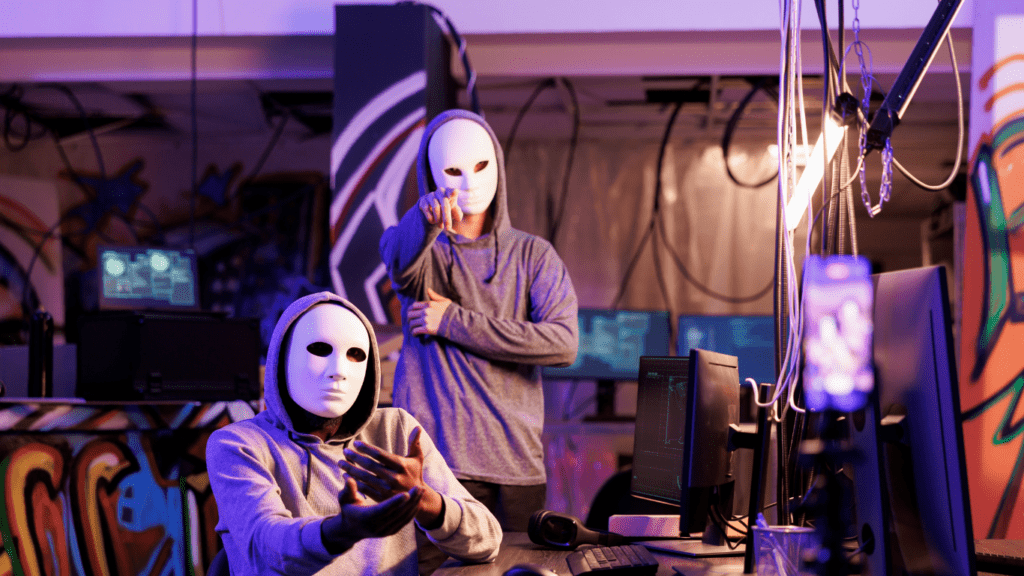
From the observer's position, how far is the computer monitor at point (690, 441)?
1328mm

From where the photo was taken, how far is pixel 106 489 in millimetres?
2424

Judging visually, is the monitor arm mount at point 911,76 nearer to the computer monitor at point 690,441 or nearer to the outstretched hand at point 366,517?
the computer monitor at point 690,441

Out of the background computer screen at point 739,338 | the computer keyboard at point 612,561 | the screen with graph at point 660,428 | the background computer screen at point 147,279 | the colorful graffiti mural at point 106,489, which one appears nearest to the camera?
the computer keyboard at point 612,561

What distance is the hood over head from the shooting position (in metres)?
1.38

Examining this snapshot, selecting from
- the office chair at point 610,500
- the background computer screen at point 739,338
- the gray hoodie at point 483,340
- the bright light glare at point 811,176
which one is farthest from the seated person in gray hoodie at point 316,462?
the background computer screen at point 739,338

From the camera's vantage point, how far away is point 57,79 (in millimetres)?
3617

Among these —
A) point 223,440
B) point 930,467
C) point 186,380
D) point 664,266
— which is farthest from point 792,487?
point 664,266

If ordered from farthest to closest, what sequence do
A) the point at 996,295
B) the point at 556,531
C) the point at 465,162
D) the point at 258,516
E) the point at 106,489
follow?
the point at 996,295 < the point at 106,489 < the point at 465,162 < the point at 556,531 < the point at 258,516

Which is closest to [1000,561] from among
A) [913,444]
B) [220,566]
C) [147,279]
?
[913,444]

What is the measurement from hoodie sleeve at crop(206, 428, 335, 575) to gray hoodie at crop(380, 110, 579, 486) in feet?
1.81

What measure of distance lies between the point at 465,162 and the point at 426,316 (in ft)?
1.28

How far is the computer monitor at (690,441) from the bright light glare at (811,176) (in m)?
0.27

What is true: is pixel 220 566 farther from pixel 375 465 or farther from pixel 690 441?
pixel 690 441

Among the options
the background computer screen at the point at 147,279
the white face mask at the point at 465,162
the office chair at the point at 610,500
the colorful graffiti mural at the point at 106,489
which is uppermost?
the white face mask at the point at 465,162
